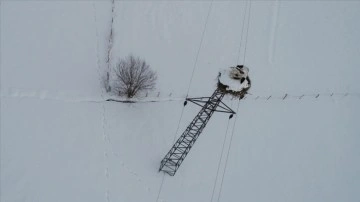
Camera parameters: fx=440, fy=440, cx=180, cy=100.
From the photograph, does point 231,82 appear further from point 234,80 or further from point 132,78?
point 132,78

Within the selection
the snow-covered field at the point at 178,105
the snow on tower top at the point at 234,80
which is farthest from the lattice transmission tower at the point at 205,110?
the snow-covered field at the point at 178,105

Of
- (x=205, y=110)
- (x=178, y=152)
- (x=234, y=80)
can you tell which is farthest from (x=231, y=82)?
(x=178, y=152)

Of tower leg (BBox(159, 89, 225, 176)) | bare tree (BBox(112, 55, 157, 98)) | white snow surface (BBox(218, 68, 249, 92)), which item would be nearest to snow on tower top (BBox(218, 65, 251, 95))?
white snow surface (BBox(218, 68, 249, 92))

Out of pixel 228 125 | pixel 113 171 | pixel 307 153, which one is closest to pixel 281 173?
pixel 307 153

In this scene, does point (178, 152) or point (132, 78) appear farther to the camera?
point (132, 78)

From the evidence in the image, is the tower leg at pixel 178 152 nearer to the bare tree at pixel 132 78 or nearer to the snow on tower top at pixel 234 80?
the snow on tower top at pixel 234 80

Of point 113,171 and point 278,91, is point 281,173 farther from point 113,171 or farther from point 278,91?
point 113,171
